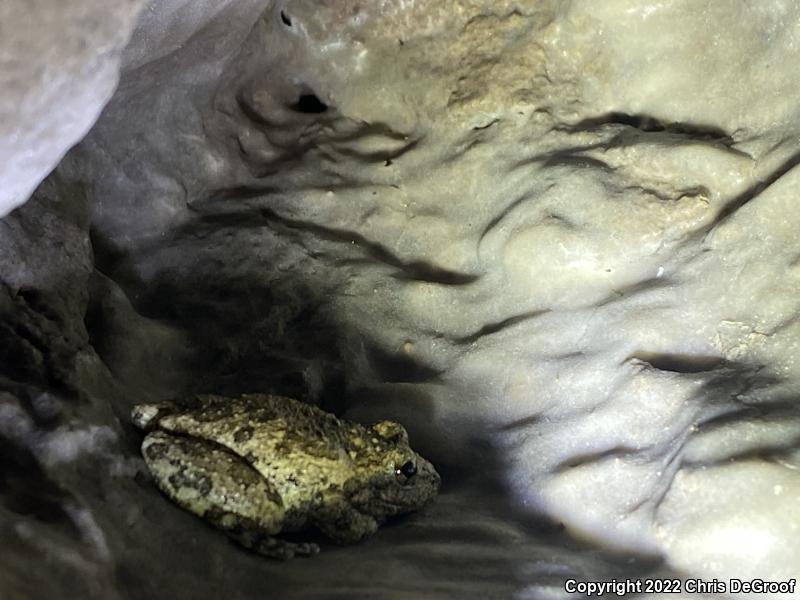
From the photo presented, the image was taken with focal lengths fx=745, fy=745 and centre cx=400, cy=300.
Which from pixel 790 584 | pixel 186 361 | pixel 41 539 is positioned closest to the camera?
pixel 41 539

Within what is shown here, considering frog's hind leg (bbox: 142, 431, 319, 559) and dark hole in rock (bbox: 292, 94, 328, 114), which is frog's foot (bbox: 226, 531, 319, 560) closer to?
frog's hind leg (bbox: 142, 431, 319, 559)

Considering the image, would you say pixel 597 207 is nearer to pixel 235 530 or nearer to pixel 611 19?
pixel 611 19

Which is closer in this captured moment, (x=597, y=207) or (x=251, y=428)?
(x=251, y=428)

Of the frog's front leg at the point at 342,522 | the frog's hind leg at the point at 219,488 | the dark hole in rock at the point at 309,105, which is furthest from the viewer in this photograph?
the dark hole in rock at the point at 309,105

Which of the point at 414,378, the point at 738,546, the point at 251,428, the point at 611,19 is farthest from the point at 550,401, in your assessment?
the point at 611,19

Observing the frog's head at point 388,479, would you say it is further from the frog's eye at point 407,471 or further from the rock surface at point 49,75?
the rock surface at point 49,75

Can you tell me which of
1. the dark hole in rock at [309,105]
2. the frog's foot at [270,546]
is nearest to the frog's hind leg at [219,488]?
the frog's foot at [270,546]
